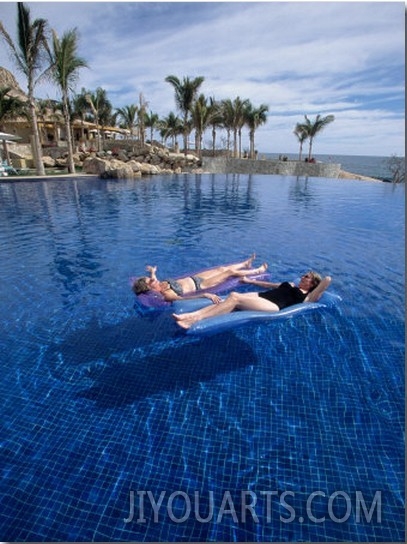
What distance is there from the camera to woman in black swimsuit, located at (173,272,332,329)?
422cm

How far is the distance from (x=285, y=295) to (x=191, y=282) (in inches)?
61.0

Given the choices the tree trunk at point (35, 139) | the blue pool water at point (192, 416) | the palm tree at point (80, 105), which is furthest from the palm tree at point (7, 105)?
the blue pool water at point (192, 416)

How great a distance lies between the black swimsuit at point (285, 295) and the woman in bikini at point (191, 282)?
28.2 inches

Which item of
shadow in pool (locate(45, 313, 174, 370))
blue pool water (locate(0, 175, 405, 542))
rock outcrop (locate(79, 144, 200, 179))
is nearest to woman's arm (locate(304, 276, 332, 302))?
blue pool water (locate(0, 175, 405, 542))

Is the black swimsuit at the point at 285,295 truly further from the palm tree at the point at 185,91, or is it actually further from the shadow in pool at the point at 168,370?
the palm tree at the point at 185,91

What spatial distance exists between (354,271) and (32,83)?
2031cm

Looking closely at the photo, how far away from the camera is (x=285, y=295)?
15.1ft

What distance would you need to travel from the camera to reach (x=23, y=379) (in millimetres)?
3562

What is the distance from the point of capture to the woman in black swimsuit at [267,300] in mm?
4223

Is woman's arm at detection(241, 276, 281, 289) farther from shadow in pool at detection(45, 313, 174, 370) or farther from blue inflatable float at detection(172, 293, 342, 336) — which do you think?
shadow in pool at detection(45, 313, 174, 370)

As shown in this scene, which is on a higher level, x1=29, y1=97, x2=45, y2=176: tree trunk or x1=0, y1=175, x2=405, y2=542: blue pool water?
x1=29, y1=97, x2=45, y2=176: tree trunk

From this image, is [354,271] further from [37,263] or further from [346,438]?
[37,263]

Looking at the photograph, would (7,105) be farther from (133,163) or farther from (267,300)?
(267,300)

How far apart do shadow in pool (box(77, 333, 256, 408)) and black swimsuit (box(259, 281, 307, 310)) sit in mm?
760
